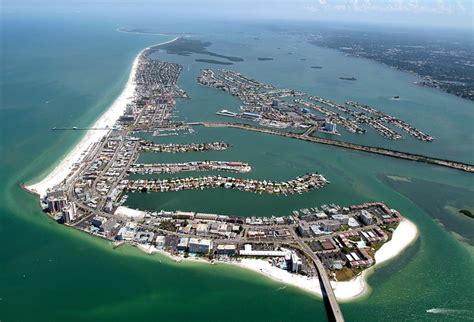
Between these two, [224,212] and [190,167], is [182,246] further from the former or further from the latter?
[190,167]

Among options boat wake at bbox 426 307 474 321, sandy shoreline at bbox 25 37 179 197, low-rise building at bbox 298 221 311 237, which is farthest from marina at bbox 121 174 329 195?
boat wake at bbox 426 307 474 321

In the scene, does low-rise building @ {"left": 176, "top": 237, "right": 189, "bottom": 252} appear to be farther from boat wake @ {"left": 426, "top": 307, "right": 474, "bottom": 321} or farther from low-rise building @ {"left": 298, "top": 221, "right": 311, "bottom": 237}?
boat wake @ {"left": 426, "top": 307, "right": 474, "bottom": 321}

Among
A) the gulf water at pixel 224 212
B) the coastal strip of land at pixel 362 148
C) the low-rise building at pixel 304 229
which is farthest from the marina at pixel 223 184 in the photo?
the coastal strip of land at pixel 362 148

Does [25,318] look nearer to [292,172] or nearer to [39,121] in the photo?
[292,172]

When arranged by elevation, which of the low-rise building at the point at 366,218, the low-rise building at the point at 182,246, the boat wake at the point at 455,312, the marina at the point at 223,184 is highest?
the low-rise building at the point at 366,218

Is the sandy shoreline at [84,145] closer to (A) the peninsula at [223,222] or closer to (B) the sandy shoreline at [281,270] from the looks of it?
(B) the sandy shoreline at [281,270]

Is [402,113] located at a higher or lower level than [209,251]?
higher

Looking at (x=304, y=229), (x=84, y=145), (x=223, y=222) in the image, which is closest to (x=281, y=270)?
(x=304, y=229)

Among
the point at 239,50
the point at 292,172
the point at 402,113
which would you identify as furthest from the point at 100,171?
the point at 239,50
